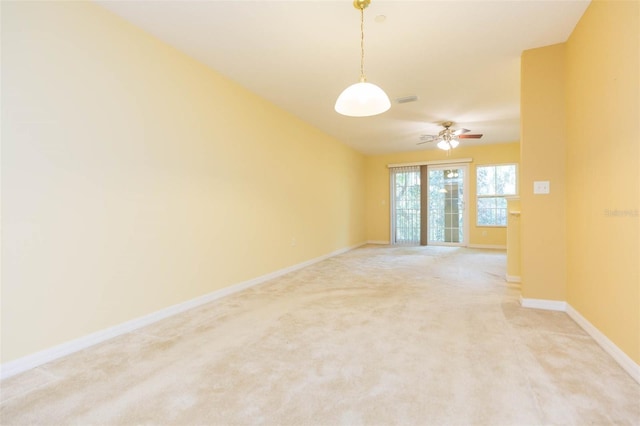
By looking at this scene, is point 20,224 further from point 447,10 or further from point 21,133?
point 447,10

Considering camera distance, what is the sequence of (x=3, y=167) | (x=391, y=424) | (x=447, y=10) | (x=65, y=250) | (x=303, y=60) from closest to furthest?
1. (x=391, y=424)
2. (x=3, y=167)
3. (x=65, y=250)
4. (x=447, y=10)
5. (x=303, y=60)

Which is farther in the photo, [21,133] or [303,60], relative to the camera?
[303,60]

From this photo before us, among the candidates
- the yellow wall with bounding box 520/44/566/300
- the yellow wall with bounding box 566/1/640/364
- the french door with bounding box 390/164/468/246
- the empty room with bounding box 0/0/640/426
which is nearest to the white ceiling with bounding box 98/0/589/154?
the empty room with bounding box 0/0/640/426

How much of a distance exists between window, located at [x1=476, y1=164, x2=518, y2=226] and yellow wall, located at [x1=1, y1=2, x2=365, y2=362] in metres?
5.61

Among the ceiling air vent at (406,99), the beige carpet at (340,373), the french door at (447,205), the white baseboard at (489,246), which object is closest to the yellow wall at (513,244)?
the beige carpet at (340,373)

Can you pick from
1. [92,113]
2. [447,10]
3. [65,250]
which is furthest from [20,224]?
[447,10]

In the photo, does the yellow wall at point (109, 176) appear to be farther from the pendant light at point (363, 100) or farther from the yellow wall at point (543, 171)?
the yellow wall at point (543, 171)

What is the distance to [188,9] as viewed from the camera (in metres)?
2.23

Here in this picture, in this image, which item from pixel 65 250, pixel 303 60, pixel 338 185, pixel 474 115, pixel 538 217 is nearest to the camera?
pixel 65 250

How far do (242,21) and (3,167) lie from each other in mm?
1872

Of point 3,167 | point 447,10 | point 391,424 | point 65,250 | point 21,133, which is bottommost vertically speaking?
point 391,424

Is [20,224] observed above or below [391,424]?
above

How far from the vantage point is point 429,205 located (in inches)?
296

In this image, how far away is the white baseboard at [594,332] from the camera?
1659 millimetres
